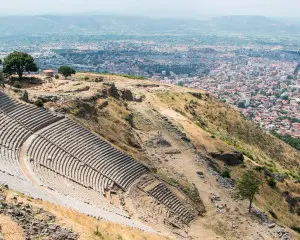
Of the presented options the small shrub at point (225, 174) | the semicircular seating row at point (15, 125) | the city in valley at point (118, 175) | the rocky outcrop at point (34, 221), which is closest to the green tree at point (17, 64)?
the city in valley at point (118, 175)

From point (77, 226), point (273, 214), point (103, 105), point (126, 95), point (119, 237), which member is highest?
point (77, 226)

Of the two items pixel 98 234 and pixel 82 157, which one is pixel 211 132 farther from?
pixel 98 234

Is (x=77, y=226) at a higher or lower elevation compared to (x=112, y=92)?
higher

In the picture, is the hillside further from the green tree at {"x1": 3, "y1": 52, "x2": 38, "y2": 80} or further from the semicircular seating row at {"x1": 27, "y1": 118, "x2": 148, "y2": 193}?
the green tree at {"x1": 3, "y1": 52, "x2": 38, "y2": 80}

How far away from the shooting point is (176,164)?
161 feet

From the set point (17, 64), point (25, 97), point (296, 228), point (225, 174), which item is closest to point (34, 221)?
point (25, 97)

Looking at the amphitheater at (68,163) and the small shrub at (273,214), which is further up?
the amphitheater at (68,163)

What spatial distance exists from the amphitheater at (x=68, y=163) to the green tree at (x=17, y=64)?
1614 cm

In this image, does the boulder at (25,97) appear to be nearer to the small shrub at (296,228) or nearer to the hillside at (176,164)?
the hillside at (176,164)

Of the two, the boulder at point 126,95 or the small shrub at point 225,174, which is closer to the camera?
the small shrub at point 225,174

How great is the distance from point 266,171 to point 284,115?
120186 mm

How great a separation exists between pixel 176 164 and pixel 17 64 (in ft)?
94.3

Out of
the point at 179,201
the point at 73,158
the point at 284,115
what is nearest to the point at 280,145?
the point at 179,201

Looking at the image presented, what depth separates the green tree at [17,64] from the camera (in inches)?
2360
